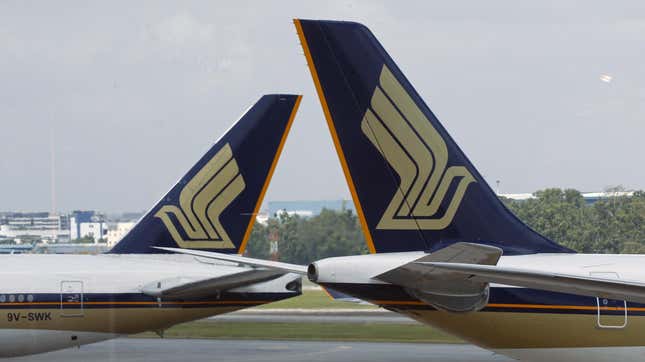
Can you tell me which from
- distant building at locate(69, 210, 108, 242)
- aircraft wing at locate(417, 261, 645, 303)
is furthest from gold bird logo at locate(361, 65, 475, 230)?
distant building at locate(69, 210, 108, 242)

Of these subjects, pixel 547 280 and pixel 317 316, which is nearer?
pixel 547 280

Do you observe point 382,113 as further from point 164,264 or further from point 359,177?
point 164,264

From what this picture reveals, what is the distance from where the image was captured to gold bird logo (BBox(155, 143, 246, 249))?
32406 mm

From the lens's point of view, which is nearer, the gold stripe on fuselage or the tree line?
the gold stripe on fuselage

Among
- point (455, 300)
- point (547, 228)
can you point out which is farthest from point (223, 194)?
point (547, 228)

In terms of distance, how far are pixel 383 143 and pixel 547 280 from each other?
13.1 ft

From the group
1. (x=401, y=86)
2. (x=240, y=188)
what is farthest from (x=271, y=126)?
(x=401, y=86)

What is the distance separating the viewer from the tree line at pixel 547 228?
146 ft

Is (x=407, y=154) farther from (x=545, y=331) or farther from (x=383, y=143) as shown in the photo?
(x=545, y=331)

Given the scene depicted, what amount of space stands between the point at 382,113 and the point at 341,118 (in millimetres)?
680

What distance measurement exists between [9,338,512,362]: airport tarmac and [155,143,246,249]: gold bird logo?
4.16m

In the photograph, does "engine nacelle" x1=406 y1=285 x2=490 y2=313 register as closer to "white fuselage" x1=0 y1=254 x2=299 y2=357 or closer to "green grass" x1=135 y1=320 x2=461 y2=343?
"white fuselage" x1=0 y1=254 x2=299 y2=357

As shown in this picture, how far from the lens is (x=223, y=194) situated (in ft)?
108

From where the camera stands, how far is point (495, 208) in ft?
59.2
